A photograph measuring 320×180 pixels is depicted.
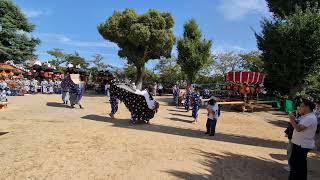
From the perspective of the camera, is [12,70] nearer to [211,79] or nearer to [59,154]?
[211,79]

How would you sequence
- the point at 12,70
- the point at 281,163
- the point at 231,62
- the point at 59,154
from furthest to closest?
the point at 231,62 → the point at 12,70 → the point at 281,163 → the point at 59,154

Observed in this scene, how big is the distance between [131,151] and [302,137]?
4.10 meters

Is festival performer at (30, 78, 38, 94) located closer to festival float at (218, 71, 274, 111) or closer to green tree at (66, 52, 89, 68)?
festival float at (218, 71, 274, 111)

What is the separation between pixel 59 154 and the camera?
9.02m

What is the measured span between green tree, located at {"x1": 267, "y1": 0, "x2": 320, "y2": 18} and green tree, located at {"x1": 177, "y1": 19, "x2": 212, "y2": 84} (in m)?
6.51

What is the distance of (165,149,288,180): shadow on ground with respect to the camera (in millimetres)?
8047

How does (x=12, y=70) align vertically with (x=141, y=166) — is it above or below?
above

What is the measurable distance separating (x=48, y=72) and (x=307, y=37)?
75.0 feet

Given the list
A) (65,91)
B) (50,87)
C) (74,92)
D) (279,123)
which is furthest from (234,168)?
(50,87)

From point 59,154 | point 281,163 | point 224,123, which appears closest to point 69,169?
point 59,154

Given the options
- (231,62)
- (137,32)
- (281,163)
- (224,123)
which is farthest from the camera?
(231,62)

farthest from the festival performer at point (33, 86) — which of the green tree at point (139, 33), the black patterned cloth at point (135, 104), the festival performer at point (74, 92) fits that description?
the black patterned cloth at point (135, 104)

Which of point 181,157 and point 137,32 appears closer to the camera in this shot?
point 181,157

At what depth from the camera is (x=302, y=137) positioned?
7.25 m
